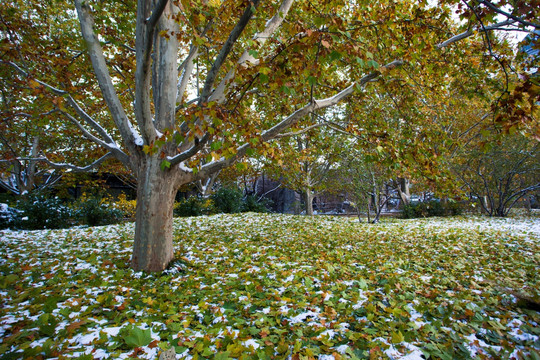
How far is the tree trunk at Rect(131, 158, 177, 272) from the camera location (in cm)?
378

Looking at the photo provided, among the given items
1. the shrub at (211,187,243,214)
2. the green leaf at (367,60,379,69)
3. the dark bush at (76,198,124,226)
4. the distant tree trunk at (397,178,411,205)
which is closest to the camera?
the green leaf at (367,60,379,69)

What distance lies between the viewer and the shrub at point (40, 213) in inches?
331

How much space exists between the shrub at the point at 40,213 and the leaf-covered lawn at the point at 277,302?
408 centimetres

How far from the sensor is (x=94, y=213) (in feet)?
30.5

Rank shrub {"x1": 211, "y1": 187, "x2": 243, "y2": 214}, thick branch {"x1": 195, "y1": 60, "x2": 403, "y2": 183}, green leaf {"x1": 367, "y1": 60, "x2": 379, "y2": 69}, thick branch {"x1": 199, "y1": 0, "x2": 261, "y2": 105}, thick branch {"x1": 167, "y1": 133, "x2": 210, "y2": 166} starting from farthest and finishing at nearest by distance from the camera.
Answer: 1. shrub {"x1": 211, "y1": 187, "x2": 243, "y2": 214}
2. thick branch {"x1": 195, "y1": 60, "x2": 403, "y2": 183}
3. thick branch {"x1": 167, "y1": 133, "x2": 210, "y2": 166}
4. thick branch {"x1": 199, "y1": 0, "x2": 261, "y2": 105}
5. green leaf {"x1": 367, "y1": 60, "x2": 379, "y2": 69}

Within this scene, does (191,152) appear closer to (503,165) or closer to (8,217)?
(8,217)

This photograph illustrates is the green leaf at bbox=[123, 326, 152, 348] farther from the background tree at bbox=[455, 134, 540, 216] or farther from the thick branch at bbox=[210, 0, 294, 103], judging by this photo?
the background tree at bbox=[455, 134, 540, 216]

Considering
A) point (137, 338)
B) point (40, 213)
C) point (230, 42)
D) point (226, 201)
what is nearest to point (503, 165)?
point (226, 201)

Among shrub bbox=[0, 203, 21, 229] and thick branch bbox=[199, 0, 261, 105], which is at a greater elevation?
thick branch bbox=[199, 0, 261, 105]

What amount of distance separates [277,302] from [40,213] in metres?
9.73

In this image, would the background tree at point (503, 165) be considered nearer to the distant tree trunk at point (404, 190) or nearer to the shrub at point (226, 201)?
the distant tree trunk at point (404, 190)

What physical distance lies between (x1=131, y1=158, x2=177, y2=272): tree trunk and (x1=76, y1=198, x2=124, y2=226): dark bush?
6.94 m

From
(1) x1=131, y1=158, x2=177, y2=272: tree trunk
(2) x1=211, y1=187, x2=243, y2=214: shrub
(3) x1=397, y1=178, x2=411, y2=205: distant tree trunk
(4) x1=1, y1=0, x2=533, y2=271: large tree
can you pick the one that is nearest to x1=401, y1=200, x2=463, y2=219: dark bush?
(3) x1=397, y1=178, x2=411, y2=205: distant tree trunk

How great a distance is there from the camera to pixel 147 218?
3.78m
